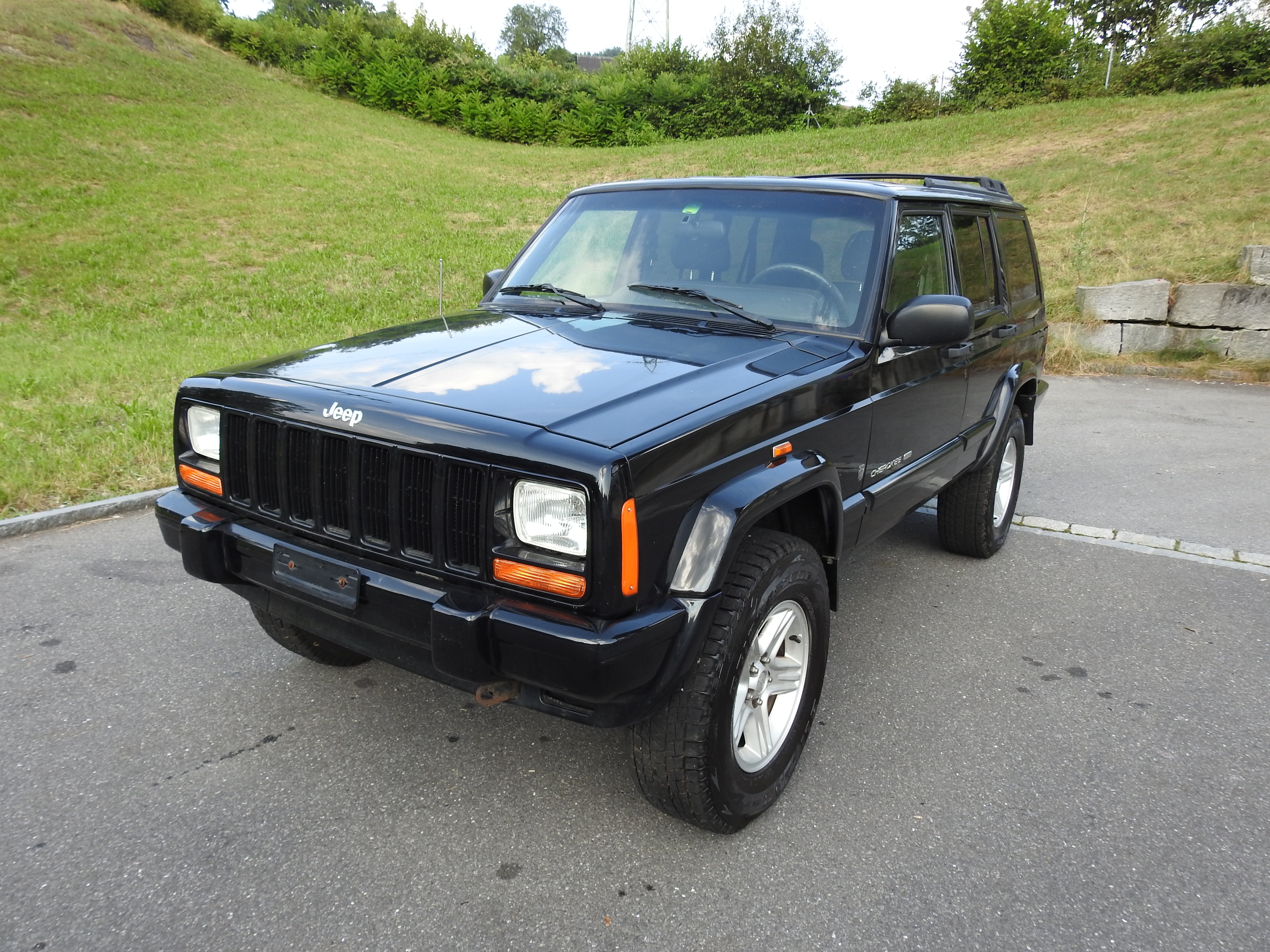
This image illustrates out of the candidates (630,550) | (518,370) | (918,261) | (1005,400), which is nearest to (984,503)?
(1005,400)

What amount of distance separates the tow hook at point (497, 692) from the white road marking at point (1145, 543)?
3284mm

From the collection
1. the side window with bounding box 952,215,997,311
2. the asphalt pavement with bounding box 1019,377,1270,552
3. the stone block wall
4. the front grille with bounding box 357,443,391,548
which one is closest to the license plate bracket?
the front grille with bounding box 357,443,391,548

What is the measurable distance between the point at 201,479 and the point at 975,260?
11.3 ft

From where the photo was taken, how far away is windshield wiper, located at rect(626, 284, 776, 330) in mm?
3238

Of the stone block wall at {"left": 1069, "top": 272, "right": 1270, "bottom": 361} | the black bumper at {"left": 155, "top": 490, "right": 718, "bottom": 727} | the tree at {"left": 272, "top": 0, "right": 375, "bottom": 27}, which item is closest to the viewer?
the black bumper at {"left": 155, "top": 490, "right": 718, "bottom": 727}

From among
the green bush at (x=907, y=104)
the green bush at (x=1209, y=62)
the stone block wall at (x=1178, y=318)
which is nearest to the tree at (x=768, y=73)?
the green bush at (x=907, y=104)

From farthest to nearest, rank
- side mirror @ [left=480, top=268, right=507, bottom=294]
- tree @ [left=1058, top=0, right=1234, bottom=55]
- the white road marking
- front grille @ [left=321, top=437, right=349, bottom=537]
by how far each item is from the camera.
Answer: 1. tree @ [left=1058, top=0, right=1234, bottom=55]
2. the white road marking
3. side mirror @ [left=480, top=268, right=507, bottom=294]
4. front grille @ [left=321, top=437, right=349, bottom=537]

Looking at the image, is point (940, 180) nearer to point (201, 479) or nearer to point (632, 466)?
point (632, 466)

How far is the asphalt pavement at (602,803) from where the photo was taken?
230cm

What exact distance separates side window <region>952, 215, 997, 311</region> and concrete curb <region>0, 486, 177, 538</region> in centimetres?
412

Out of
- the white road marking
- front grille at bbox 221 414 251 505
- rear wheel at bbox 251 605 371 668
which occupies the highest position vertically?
front grille at bbox 221 414 251 505

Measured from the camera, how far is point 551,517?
2174 mm

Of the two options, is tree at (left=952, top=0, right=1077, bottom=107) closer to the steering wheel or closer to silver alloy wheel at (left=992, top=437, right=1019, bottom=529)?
silver alloy wheel at (left=992, top=437, right=1019, bottom=529)

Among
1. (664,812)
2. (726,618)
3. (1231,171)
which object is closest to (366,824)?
(664,812)
